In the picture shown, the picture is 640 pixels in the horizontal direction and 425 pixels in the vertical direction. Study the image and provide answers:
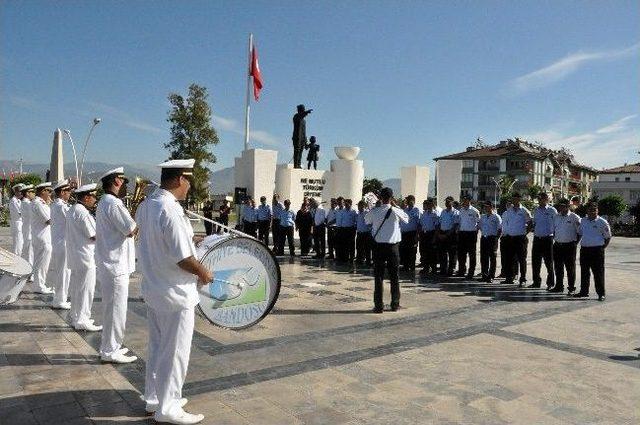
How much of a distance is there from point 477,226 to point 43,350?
885 centimetres

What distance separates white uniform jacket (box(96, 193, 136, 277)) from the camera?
4.70 m

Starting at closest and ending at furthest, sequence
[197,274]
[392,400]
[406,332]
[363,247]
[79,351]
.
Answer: [197,274], [392,400], [79,351], [406,332], [363,247]

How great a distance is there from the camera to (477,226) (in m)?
10.8

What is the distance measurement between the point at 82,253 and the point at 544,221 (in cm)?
844

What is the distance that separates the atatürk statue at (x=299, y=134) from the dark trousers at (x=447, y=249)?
1075cm

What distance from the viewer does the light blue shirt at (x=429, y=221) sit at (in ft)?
37.7

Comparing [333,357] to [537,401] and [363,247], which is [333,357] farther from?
[363,247]

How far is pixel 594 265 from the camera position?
28.1ft

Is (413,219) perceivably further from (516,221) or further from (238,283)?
(238,283)

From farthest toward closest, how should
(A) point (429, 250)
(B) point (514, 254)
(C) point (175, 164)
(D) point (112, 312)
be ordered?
1. (A) point (429, 250)
2. (B) point (514, 254)
3. (D) point (112, 312)
4. (C) point (175, 164)

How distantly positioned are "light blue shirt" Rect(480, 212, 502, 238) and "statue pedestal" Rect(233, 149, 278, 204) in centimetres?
972

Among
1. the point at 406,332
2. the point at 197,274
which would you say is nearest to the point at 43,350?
the point at 197,274

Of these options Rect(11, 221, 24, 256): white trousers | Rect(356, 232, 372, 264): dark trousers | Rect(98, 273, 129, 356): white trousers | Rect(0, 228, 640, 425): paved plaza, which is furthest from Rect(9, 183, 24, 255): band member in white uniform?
Rect(356, 232, 372, 264): dark trousers

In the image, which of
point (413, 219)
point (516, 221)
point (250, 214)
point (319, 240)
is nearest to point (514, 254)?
point (516, 221)
